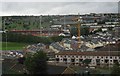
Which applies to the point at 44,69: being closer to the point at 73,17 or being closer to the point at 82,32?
the point at 73,17

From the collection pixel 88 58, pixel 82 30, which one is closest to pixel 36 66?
pixel 88 58

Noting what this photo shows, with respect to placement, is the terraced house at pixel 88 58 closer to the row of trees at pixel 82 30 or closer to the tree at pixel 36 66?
the tree at pixel 36 66

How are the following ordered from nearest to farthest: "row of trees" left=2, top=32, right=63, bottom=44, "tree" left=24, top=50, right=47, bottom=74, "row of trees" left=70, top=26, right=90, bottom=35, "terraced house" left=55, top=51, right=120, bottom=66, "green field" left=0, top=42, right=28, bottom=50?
"tree" left=24, top=50, right=47, bottom=74, "terraced house" left=55, top=51, right=120, bottom=66, "green field" left=0, top=42, right=28, bottom=50, "row of trees" left=2, top=32, right=63, bottom=44, "row of trees" left=70, top=26, right=90, bottom=35

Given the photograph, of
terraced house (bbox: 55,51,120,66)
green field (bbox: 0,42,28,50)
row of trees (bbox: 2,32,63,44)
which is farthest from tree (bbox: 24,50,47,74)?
row of trees (bbox: 2,32,63,44)

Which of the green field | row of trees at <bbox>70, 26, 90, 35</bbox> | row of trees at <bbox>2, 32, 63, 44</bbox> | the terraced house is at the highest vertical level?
row of trees at <bbox>70, 26, 90, 35</bbox>

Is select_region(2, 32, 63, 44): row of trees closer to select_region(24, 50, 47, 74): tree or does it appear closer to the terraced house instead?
the terraced house

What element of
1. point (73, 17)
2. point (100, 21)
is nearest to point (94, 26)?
point (100, 21)

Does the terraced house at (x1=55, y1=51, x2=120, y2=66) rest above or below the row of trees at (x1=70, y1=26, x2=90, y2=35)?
below

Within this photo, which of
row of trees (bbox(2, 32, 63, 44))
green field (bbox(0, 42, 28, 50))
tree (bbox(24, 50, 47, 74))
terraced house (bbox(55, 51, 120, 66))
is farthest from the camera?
row of trees (bbox(2, 32, 63, 44))
